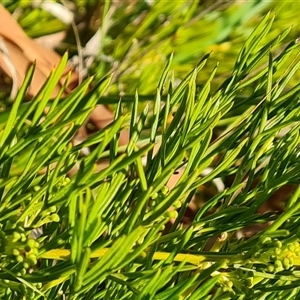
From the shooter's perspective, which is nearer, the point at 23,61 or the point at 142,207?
the point at 142,207

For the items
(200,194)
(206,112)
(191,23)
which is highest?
(206,112)

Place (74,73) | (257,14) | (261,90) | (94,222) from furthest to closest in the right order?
(257,14)
(74,73)
(261,90)
(94,222)

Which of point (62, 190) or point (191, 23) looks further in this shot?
point (191, 23)

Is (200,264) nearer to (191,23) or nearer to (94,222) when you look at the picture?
(94,222)

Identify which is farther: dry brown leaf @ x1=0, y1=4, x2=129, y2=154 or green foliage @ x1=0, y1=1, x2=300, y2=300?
dry brown leaf @ x1=0, y1=4, x2=129, y2=154

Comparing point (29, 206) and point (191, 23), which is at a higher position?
point (29, 206)

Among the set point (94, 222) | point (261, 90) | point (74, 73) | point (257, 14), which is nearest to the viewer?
point (94, 222)

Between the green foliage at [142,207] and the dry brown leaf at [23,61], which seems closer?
the green foliage at [142,207]

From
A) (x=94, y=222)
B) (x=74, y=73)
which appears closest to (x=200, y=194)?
(x=74, y=73)
